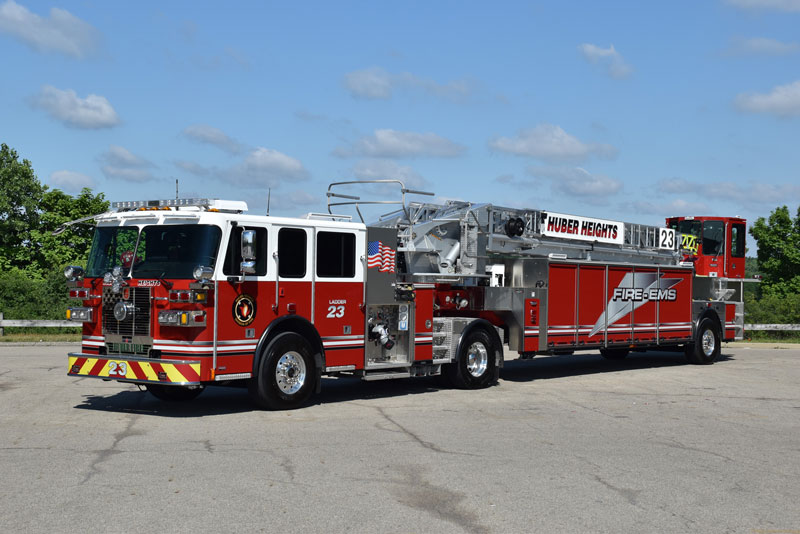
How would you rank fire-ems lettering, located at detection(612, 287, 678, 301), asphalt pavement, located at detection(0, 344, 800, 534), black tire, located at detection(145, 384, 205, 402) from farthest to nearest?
fire-ems lettering, located at detection(612, 287, 678, 301)
black tire, located at detection(145, 384, 205, 402)
asphalt pavement, located at detection(0, 344, 800, 534)

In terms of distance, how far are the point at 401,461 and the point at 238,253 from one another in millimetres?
3998

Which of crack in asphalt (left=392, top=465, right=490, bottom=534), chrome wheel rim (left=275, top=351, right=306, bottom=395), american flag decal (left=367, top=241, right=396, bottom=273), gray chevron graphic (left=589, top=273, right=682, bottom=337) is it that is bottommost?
crack in asphalt (left=392, top=465, right=490, bottom=534)

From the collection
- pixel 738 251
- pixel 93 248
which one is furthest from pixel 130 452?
pixel 738 251

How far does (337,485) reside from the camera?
24.6 ft

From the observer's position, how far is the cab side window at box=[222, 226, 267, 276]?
1120 cm

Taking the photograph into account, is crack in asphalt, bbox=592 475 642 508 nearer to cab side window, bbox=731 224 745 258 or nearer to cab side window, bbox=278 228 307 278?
cab side window, bbox=278 228 307 278

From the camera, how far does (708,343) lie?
21.1 meters

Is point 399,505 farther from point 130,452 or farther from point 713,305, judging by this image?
point 713,305

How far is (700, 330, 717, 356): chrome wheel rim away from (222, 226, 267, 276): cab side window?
13.0 m

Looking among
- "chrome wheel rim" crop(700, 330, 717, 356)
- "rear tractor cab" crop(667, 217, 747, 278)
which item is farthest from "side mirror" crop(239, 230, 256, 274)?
"rear tractor cab" crop(667, 217, 747, 278)

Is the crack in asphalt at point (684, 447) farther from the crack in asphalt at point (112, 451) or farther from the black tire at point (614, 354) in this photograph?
the black tire at point (614, 354)

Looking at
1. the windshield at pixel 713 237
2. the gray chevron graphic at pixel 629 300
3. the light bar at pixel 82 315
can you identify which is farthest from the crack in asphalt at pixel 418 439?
the windshield at pixel 713 237

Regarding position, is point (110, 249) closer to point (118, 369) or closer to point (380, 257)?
point (118, 369)

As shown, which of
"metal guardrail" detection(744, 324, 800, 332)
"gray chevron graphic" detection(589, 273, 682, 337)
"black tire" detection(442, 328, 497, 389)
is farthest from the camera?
"metal guardrail" detection(744, 324, 800, 332)
